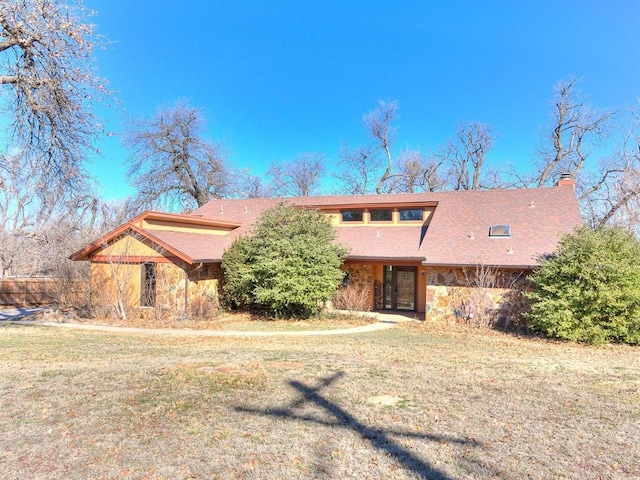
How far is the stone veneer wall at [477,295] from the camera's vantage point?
45.3 ft

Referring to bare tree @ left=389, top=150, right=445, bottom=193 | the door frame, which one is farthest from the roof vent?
bare tree @ left=389, top=150, right=445, bottom=193

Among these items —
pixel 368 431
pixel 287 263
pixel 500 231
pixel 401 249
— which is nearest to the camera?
pixel 368 431

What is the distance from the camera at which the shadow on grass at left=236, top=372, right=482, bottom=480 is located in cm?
406

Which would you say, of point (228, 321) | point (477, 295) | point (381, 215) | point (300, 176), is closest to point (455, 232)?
point (477, 295)

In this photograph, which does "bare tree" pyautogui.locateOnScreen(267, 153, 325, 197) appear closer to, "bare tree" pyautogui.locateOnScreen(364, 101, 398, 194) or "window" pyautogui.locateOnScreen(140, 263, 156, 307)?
"bare tree" pyautogui.locateOnScreen(364, 101, 398, 194)

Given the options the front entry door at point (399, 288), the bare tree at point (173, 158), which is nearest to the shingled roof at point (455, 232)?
the front entry door at point (399, 288)

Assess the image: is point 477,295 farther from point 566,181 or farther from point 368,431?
point 368,431

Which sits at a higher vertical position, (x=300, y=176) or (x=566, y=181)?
(x=300, y=176)

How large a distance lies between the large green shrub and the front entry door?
6138 mm

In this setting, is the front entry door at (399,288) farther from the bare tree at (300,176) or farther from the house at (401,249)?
the bare tree at (300,176)

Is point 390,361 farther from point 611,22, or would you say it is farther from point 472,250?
point 611,22

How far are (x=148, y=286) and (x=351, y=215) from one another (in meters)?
9.65

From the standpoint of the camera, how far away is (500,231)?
51.8ft

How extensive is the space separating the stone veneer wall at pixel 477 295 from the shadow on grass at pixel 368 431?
9293 millimetres
